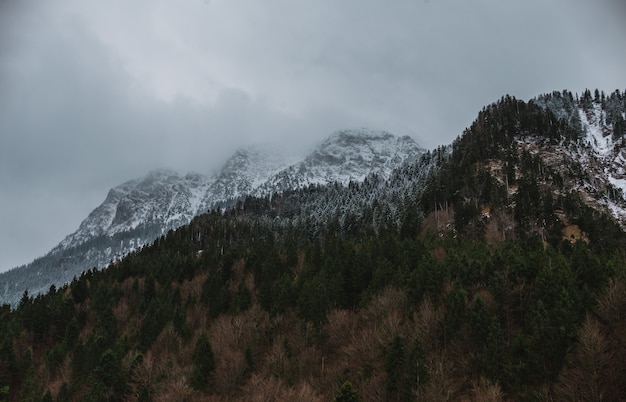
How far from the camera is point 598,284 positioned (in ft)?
166

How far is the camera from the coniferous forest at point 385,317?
136ft

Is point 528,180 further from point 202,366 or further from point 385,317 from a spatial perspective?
point 202,366

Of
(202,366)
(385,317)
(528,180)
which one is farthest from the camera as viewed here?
(528,180)

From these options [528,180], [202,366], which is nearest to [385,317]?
[202,366]

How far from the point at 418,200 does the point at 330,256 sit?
216ft

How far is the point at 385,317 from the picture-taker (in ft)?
186

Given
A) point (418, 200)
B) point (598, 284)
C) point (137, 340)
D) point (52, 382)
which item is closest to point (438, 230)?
point (418, 200)

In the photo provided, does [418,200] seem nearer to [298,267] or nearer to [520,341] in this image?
[298,267]

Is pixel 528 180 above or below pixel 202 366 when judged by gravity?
above

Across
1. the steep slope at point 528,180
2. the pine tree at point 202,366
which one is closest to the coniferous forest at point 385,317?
the pine tree at point 202,366

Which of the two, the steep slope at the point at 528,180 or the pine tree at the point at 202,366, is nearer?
the pine tree at the point at 202,366

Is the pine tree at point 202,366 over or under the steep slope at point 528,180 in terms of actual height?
under

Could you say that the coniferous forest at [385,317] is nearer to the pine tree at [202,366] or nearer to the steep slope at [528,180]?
the pine tree at [202,366]

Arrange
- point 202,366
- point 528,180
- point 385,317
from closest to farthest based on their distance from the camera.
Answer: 1. point 202,366
2. point 385,317
3. point 528,180
